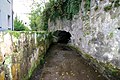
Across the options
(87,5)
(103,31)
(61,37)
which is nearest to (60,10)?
(87,5)

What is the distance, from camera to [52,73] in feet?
18.2

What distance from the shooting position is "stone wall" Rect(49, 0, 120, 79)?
498 cm

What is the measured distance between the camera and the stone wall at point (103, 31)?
196 inches

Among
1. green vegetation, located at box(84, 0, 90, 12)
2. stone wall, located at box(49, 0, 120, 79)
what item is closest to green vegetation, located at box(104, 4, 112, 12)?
stone wall, located at box(49, 0, 120, 79)

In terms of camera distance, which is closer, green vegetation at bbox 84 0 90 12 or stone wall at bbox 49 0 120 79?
stone wall at bbox 49 0 120 79

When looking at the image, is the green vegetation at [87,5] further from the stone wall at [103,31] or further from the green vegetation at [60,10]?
the stone wall at [103,31]

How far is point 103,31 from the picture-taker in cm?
582

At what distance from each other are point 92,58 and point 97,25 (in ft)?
3.71

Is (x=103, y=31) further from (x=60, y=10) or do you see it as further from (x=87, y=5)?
(x=60, y=10)

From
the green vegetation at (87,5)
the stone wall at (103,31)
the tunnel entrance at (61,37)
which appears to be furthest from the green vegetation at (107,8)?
the tunnel entrance at (61,37)

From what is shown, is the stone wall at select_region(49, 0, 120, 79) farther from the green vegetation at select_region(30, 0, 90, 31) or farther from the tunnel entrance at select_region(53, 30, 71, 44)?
the tunnel entrance at select_region(53, 30, 71, 44)

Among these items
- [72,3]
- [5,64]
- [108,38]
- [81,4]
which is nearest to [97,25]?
[108,38]

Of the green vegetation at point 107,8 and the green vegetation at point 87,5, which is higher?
the green vegetation at point 87,5

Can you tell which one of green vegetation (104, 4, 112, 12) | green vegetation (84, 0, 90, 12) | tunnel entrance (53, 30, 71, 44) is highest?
green vegetation (84, 0, 90, 12)
